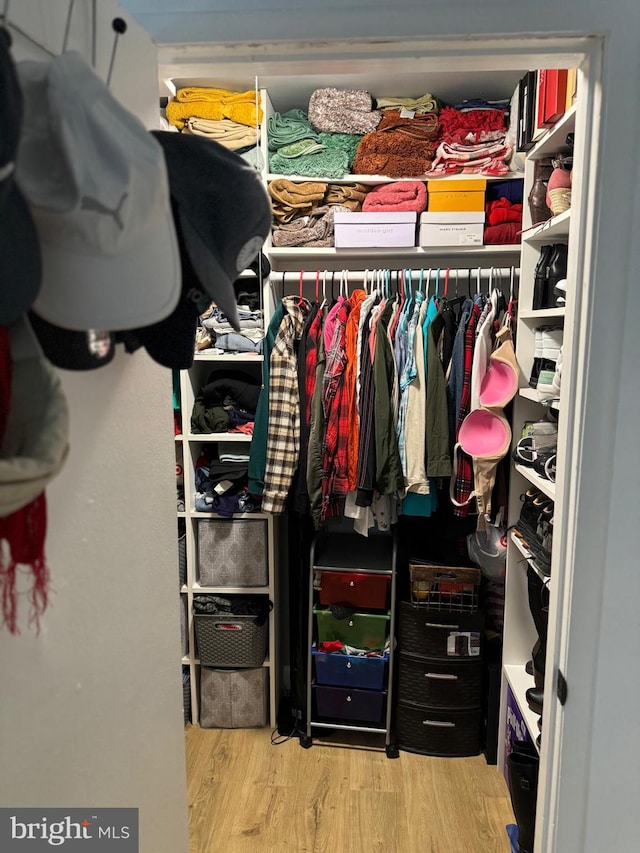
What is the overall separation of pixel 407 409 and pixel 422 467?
221mm

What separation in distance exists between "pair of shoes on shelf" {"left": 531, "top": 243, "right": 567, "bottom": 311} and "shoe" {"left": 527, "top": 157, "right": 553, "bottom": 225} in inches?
4.9

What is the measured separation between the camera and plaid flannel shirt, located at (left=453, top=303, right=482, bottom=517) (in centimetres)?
215

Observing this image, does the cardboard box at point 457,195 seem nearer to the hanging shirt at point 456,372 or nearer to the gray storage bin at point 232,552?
the hanging shirt at point 456,372

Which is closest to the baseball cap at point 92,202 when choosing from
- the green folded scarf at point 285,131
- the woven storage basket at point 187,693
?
the green folded scarf at point 285,131

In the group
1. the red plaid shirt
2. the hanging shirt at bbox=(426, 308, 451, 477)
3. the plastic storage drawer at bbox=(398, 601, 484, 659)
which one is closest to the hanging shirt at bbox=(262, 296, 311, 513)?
the red plaid shirt

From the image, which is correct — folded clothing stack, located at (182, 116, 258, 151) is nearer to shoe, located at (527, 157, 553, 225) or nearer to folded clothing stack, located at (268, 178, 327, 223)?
folded clothing stack, located at (268, 178, 327, 223)

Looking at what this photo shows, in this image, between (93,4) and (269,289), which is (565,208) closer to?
(269,289)

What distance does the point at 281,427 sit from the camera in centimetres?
223

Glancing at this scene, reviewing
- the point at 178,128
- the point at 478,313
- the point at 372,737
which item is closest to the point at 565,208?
the point at 478,313

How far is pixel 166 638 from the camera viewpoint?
1096 millimetres

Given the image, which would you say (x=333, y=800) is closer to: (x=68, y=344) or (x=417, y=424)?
(x=417, y=424)

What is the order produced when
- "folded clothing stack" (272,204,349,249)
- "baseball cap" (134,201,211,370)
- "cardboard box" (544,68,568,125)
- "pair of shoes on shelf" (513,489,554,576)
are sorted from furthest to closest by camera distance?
"folded clothing stack" (272,204,349,249)
"pair of shoes on shelf" (513,489,554,576)
"cardboard box" (544,68,568,125)
"baseball cap" (134,201,211,370)

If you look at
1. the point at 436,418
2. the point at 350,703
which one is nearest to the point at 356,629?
the point at 350,703

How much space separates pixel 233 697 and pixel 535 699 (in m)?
1.27
